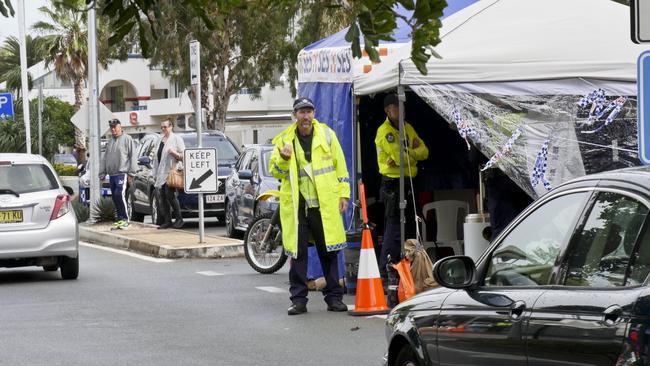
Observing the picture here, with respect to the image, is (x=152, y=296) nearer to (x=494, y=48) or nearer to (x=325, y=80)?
(x=325, y=80)

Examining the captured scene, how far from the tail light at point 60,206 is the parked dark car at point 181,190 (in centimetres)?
766

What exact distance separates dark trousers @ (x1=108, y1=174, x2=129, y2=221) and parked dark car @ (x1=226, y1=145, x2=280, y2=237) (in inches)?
72.6

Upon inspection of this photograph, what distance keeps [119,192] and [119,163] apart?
1.97 feet

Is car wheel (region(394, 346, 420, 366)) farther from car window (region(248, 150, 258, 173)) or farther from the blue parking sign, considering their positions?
the blue parking sign

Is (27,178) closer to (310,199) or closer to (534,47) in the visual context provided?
(310,199)

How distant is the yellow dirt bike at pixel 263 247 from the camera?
16.3m

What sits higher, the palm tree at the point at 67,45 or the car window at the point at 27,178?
the palm tree at the point at 67,45

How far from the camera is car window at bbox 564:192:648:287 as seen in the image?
4988 mm

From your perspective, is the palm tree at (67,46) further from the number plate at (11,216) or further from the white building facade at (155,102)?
the number plate at (11,216)

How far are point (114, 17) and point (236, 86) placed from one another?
48229mm

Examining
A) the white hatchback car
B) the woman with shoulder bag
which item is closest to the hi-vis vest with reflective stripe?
the white hatchback car

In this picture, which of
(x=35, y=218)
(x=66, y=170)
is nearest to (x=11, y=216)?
(x=35, y=218)

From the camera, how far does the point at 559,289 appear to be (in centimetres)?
530

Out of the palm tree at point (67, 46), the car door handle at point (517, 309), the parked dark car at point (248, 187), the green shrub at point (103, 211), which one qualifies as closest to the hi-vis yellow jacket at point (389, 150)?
the parked dark car at point (248, 187)
